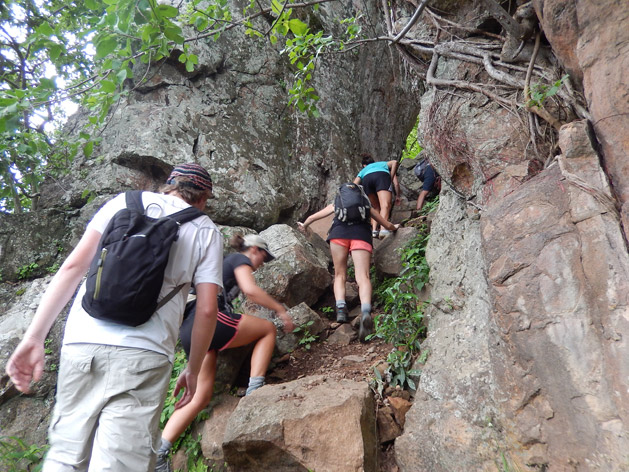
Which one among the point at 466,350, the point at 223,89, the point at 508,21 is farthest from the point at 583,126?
the point at 223,89

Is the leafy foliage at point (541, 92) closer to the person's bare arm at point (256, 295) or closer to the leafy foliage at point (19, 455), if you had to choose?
the person's bare arm at point (256, 295)

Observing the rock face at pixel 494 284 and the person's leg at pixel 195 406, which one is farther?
the person's leg at pixel 195 406

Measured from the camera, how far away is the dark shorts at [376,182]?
21.4 feet

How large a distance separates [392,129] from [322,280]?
5.87 meters

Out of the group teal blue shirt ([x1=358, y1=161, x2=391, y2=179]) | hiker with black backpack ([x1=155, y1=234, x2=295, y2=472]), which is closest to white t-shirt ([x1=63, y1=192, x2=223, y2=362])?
hiker with black backpack ([x1=155, y1=234, x2=295, y2=472])

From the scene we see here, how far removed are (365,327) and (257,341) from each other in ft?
3.80

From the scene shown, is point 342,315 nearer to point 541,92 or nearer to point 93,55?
point 541,92

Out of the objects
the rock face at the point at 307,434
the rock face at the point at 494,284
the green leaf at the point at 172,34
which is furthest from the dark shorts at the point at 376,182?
the green leaf at the point at 172,34

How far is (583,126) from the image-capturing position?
2.43m

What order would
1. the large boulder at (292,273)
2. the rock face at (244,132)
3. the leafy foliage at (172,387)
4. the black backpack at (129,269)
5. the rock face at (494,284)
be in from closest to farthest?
the black backpack at (129,269) < the rock face at (494,284) < the leafy foliage at (172,387) < the large boulder at (292,273) < the rock face at (244,132)

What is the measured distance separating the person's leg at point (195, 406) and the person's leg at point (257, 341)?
26cm

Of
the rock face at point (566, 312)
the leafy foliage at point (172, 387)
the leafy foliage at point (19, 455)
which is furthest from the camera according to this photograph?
the leafy foliage at point (172, 387)

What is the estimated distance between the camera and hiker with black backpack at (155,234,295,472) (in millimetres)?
3445

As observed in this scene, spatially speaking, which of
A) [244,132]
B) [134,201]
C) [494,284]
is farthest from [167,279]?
[244,132]
